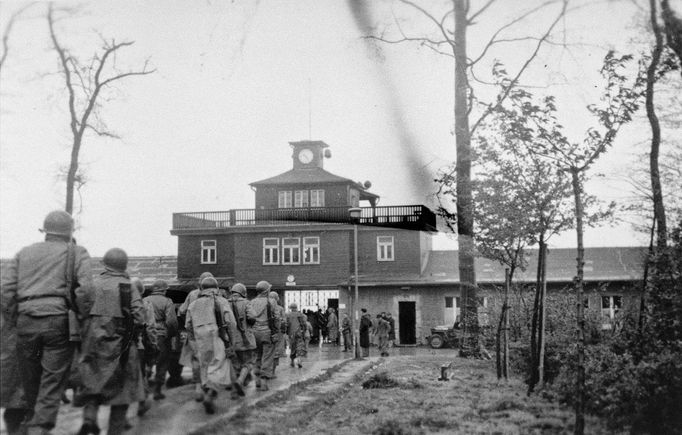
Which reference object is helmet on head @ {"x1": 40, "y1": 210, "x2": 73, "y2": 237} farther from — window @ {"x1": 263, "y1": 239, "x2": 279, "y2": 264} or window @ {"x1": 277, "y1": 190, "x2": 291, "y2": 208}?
window @ {"x1": 263, "y1": 239, "x2": 279, "y2": 264}

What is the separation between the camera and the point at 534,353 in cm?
942

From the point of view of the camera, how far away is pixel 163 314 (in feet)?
27.3

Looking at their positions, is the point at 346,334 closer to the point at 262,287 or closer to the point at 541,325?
the point at 262,287

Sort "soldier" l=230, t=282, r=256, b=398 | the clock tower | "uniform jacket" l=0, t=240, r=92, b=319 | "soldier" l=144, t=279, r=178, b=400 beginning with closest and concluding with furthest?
"uniform jacket" l=0, t=240, r=92, b=319 < "soldier" l=144, t=279, r=178, b=400 < the clock tower < "soldier" l=230, t=282, r=256, b=398

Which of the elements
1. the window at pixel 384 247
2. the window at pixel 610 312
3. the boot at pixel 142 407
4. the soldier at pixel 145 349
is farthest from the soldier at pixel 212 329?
the window at pixel 384 247

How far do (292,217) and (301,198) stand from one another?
28.5 inches

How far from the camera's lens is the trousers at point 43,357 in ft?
16.2

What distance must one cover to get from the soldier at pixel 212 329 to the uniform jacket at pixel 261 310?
6.82 ft

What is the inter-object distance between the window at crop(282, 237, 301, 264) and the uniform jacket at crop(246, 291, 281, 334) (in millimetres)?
841

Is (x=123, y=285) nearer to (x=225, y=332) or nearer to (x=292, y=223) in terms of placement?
(x=225, y=332)

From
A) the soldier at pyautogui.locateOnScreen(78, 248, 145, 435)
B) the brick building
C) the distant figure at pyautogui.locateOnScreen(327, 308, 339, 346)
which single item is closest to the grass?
the soldier at pyautogui.locateOnScreen(78, 248, 145, 435)

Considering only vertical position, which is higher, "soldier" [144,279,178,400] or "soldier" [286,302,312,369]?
"soldier" [144,279,178,400]

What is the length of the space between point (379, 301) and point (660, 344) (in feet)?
81.3

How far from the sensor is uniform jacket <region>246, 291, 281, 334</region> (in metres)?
10.7
